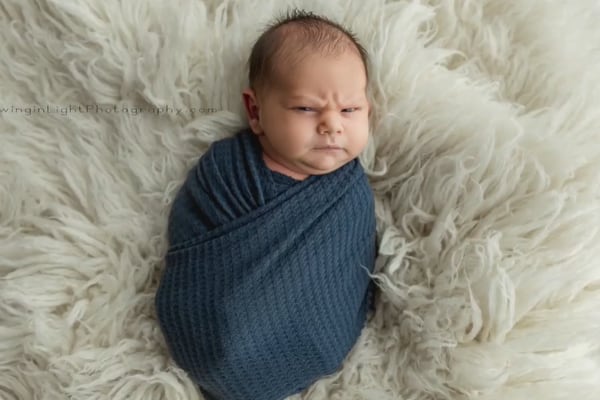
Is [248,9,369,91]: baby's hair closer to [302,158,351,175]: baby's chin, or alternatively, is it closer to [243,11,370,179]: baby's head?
[243,11,370,179]: baby's head

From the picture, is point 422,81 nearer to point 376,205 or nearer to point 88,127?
point 376,205

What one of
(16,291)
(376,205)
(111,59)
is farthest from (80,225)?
(376,205)

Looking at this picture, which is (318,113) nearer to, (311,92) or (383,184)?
(311,92)

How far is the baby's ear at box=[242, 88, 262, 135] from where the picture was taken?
787 mm

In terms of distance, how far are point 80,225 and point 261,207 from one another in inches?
9.4

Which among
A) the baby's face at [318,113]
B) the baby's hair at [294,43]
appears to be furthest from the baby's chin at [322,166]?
the baby's hair at [294,43]

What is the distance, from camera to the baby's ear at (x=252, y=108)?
787mm

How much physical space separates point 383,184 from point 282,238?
0.16 m

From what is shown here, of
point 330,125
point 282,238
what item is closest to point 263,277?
point 282,238

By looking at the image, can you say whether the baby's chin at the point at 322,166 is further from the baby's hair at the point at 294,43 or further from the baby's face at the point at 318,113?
the baby's hair at the point at 294,43

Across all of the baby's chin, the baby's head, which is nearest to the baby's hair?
the baby's head

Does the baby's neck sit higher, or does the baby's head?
the baby's head

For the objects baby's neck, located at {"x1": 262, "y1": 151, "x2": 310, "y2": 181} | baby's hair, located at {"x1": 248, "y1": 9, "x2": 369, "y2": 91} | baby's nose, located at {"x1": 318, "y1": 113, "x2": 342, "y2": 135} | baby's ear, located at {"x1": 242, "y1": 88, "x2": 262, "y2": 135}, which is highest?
baby's hair, located at {"x1": 248, "y1": 9, "x2": 369, "y2": 91}

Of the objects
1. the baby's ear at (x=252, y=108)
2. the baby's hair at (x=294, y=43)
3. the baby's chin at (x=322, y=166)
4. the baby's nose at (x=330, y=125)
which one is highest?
the baby's hair at (x=294, y=43)
